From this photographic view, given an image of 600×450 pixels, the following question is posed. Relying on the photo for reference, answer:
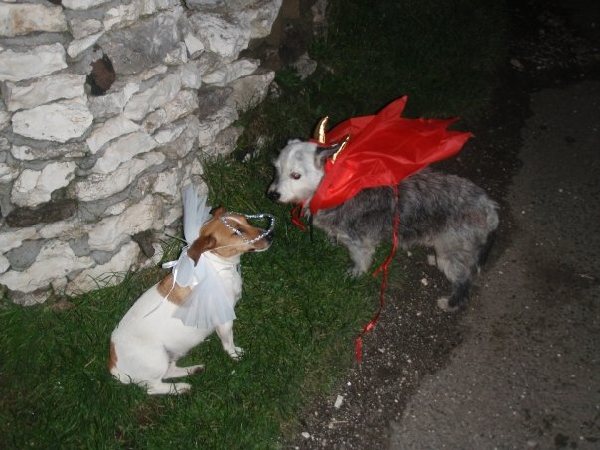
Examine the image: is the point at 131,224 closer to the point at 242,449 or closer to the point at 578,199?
the point at 242,449

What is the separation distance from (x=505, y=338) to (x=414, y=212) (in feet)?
4.63

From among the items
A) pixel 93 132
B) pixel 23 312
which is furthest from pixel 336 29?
pixel 23 312

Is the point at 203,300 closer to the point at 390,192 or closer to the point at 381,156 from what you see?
the point at 381,156

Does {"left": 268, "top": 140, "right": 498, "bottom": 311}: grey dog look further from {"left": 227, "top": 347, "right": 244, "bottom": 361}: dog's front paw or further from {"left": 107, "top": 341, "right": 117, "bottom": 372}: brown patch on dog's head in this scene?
{"left": 107, "top": 341, "right": 117, "bottom": 372}: brown patch on dog's head

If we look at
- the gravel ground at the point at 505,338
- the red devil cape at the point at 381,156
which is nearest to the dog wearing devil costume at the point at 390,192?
the red devil cape at the point at 381,156

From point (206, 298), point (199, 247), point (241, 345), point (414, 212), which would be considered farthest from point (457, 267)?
point (199, 247)

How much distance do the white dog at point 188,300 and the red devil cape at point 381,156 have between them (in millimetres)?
948

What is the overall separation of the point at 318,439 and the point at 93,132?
2761 mm

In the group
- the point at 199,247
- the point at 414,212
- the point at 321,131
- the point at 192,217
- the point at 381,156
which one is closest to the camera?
the point at 199,247

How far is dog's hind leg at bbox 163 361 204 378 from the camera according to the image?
393 cm

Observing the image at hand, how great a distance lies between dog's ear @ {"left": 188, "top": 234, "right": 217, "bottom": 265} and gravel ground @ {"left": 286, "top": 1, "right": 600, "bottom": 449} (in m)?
1.68

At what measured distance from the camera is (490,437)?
12.9ft

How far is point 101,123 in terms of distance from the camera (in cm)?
336

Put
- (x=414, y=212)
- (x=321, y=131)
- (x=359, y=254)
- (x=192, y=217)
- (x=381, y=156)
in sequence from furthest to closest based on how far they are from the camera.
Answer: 1. (x=359, y=254)
2. (x=414, y=212)
3. (x=321, y=131)
4. (x=381, y=156)
5. (x=192, y=217)
